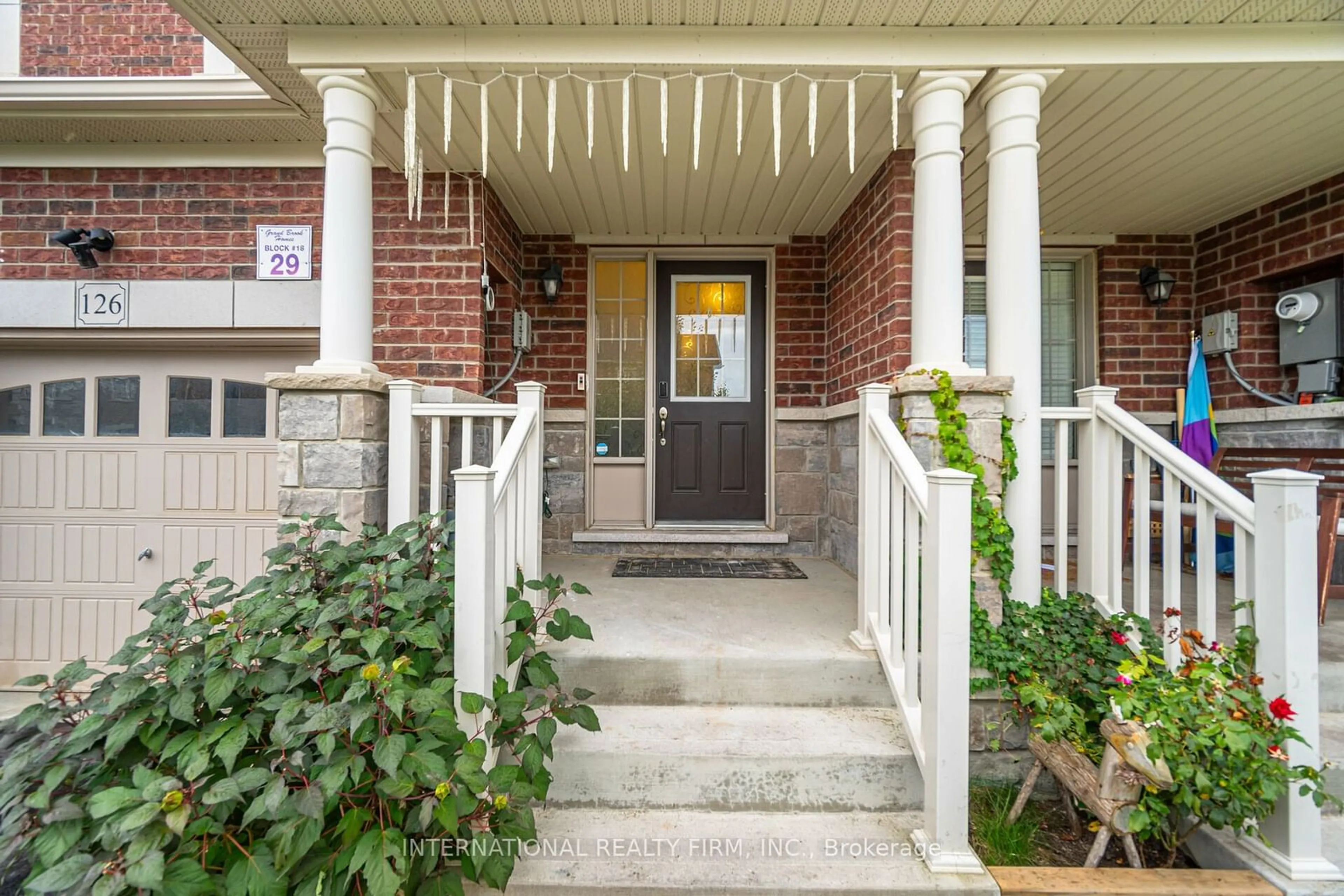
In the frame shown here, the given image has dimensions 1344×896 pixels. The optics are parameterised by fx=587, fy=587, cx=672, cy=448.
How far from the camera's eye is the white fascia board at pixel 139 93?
2.62 m

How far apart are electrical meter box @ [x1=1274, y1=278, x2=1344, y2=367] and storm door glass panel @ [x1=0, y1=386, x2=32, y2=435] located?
694cm

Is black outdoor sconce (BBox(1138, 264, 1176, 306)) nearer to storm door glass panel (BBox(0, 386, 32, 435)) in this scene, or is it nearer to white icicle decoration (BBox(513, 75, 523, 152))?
white icicle decoration (BBox(513, 75, 523, 152))

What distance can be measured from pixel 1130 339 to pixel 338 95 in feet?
14.9

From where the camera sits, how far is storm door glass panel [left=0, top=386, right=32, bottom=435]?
319 centimetres

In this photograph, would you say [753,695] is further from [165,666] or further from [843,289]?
[843,289]

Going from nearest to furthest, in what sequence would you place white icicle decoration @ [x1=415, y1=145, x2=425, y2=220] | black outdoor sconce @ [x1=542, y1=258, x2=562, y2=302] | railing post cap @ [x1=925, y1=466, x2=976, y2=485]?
railing post cap @ [x1=925, y1=466, x2=976, y2=485], white icicle decoration @ [x1=415, y1=145, x2=425, y2=220], black outdoor sconce @ [x1=542, y1=258, x2=562, y2=302]

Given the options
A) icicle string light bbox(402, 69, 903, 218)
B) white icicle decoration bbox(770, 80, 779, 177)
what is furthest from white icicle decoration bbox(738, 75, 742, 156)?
white icicle decoration bbox(770, 80, 779, 177)

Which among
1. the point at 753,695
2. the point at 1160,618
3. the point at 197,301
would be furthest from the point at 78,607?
the point at 1160,618

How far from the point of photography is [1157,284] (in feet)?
12.2

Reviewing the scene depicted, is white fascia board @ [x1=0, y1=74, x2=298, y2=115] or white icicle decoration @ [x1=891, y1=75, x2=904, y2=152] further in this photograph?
white fascia board @ [x1=0, y1=74, x2=298, y2=115]

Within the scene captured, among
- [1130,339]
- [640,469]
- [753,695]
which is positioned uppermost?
[1130,339]

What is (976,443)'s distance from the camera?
2.13m

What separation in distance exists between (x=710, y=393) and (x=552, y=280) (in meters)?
1.26

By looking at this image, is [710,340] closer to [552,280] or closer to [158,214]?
[552,280]
